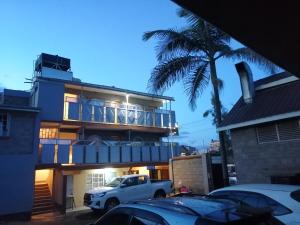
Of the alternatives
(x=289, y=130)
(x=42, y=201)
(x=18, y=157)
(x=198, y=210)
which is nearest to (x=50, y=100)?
(x=18, y=157)

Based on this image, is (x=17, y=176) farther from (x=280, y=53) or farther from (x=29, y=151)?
(x=280, y=53)

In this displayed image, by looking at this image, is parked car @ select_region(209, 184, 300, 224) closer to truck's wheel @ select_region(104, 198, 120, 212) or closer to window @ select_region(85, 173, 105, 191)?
truck's wheel @ select_region(104, 198, 120, 212)

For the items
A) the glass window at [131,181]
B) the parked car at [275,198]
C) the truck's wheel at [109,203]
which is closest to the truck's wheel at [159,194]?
the glass window at [131,181]

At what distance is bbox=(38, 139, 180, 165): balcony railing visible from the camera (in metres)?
19.5

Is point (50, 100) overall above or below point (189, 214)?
above

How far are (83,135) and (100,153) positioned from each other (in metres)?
2.25

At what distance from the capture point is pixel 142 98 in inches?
1113

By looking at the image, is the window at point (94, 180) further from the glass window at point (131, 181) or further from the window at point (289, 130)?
the window at point (289, 130)

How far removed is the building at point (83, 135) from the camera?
1970 cm

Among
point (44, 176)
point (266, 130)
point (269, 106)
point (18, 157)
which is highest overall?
point (269, 106)

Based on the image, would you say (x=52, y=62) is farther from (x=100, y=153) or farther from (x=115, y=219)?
(x=115, y=219)

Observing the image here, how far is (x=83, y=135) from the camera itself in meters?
23.0

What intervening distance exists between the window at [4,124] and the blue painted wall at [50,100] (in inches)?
98.7

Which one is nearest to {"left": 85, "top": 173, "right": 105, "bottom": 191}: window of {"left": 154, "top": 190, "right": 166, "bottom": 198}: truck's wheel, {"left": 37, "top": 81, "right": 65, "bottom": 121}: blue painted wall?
{"left": 37, "top": 81, "right": 65, "bottom": 121}: blue painted wall
